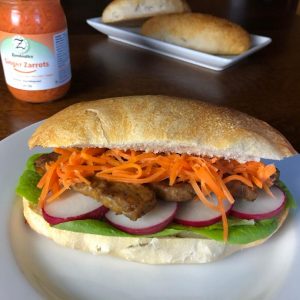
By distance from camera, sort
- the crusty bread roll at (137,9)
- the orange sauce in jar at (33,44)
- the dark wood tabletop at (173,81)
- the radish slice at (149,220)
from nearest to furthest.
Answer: the radish slice at (149,220)
the orange sauce in jar at (33,44)
the dark wood tabletop at (173,81)
the crusty bread roll at (137,9)

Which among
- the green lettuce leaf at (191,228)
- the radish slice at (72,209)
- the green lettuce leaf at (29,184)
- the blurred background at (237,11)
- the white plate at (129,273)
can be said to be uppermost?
the radish slice at (72,209)

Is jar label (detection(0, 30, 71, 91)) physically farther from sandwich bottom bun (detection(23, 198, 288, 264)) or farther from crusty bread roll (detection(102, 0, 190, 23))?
crusty bread roll (detection(102, 0, 190, 23))

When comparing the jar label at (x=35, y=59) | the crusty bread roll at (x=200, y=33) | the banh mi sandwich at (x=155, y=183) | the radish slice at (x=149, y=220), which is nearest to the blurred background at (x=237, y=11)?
the crusty bread roll at (x=200, y=33)

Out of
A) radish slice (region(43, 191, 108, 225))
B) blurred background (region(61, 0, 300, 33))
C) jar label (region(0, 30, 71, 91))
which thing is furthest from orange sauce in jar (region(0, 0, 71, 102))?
blurred background (region(61, 0, 300, 33))

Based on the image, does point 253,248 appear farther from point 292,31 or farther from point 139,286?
point 292,31

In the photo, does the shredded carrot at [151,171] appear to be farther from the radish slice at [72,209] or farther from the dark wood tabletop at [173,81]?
the dark wood tabletop at [173,81]

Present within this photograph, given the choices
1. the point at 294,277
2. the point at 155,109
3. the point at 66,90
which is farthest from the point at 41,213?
the point at 66,90

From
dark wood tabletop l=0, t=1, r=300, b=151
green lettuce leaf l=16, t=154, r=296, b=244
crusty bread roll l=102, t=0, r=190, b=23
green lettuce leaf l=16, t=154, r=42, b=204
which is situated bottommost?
dark wood tabletop l=0, t=1, r=300, b=151
